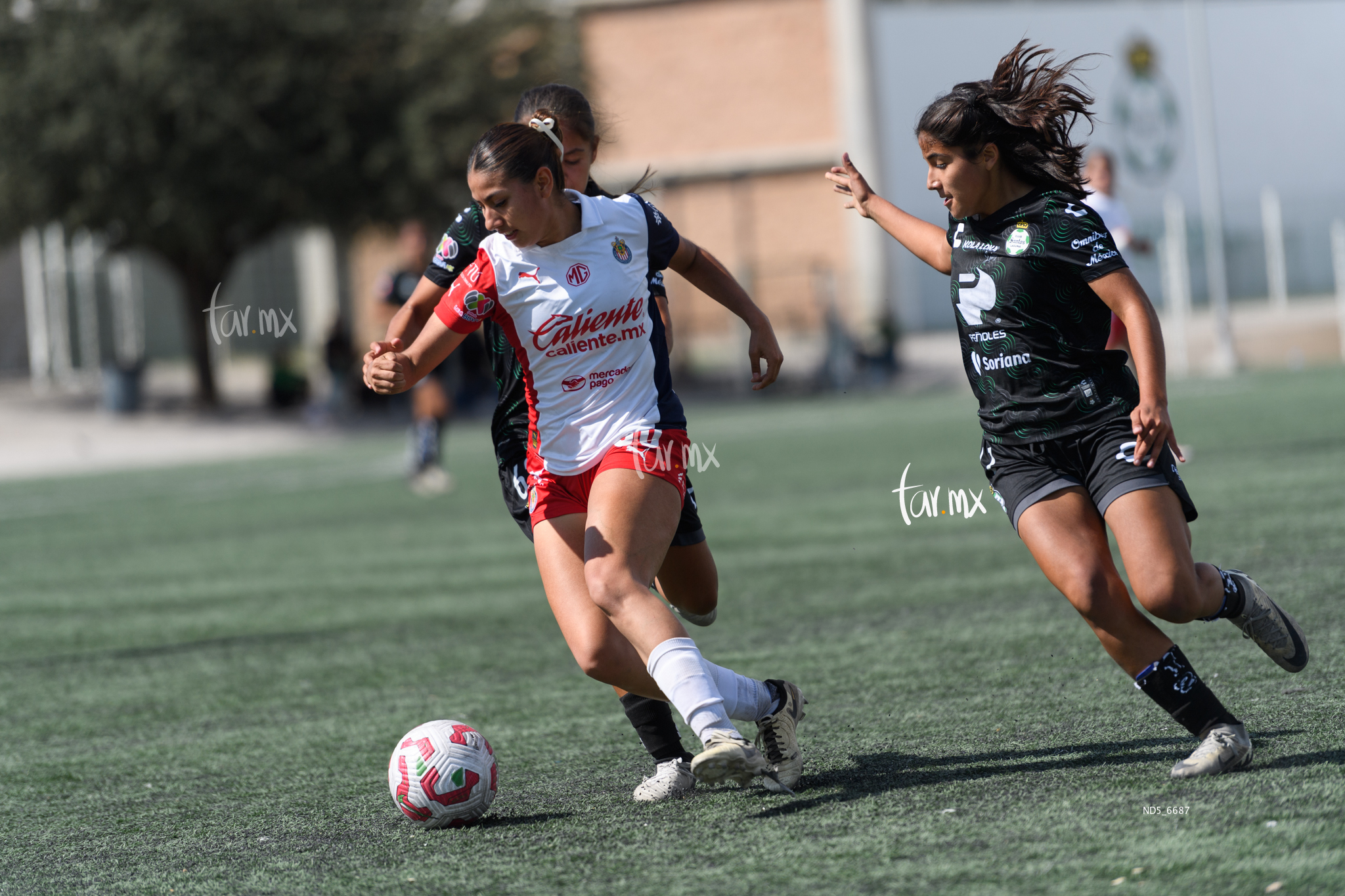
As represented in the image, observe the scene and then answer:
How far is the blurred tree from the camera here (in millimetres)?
25359

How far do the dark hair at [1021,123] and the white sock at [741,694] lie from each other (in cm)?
156

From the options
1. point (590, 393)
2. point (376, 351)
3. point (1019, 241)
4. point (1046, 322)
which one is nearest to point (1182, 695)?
point (1046, 322)

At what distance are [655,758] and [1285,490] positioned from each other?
7051 millimetres

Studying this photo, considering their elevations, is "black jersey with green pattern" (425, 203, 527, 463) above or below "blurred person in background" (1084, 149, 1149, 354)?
below

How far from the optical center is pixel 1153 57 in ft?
122

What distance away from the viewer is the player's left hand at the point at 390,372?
13.2 ft

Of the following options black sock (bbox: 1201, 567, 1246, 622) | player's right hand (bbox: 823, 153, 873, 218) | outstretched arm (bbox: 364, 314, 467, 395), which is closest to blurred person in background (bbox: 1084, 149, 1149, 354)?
player's right hand (bbox: 823, 153, 873, 218)

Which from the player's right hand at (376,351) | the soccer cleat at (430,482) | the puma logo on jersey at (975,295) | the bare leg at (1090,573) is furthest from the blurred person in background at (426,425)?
the bare leg at (1090,573)

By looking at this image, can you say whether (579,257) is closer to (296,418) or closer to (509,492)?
(509,492)

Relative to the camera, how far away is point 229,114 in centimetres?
2561

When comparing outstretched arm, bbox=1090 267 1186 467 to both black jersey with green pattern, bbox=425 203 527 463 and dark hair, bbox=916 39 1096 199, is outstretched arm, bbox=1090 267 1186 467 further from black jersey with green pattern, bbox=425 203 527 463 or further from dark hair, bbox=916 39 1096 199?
black jersey with green pattern, bbox=425 203 527 463

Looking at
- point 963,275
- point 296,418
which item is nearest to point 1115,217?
point 963,275

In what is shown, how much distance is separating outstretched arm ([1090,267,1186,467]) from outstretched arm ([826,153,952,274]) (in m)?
0.54

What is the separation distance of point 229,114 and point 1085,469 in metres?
23.8
